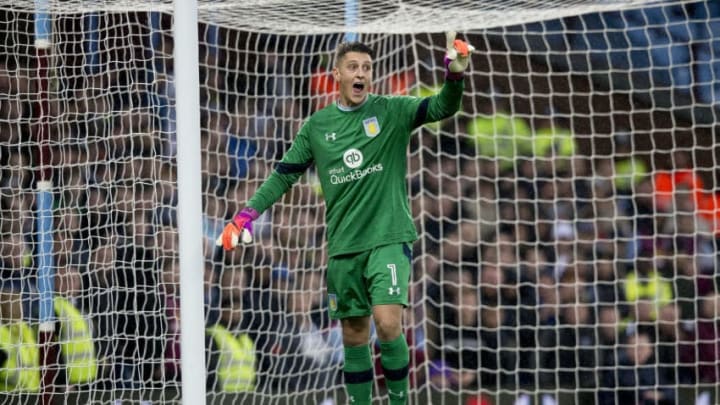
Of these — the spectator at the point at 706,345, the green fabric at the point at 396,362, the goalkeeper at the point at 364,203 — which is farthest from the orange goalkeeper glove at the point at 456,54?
the spectator at the point at 706,345

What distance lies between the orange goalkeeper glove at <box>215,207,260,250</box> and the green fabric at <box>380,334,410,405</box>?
1.92 feet

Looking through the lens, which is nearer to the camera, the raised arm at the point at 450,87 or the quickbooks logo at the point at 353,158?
the raised arm at the point at 450,87

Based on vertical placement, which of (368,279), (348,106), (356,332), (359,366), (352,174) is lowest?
(359,366)

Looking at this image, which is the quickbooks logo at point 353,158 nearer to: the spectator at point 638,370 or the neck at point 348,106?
the neck at point 348,106

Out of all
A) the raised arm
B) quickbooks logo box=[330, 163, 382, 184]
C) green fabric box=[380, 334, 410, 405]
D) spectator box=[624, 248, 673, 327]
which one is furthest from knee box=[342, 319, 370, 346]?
spectator box=[624, 248, 673, 327]

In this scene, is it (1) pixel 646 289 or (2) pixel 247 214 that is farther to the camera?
(1) pixel 646 289

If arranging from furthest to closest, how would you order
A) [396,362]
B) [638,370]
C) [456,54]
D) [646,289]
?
[646,289]
[638,370]
[396,362]
[456,54]

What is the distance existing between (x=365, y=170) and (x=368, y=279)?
37 centimetres

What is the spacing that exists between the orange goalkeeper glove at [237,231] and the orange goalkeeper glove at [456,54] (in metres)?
0.79

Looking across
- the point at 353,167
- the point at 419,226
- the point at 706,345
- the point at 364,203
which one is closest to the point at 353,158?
the point at 353,167

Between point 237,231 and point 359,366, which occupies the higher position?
point 237,231

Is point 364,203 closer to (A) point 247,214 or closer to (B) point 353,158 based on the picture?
(B) point 353,158

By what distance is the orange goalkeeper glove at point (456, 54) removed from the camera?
11.0 ft

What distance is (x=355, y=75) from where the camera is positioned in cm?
371
